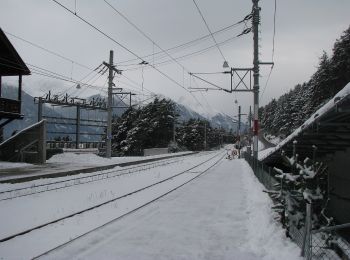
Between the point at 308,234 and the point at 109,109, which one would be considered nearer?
the point at 308,234

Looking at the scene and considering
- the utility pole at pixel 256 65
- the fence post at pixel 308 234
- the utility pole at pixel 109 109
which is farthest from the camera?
the utility pole at pixel 109 109

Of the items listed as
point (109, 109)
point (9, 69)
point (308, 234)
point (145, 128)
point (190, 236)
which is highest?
point (9, 69)

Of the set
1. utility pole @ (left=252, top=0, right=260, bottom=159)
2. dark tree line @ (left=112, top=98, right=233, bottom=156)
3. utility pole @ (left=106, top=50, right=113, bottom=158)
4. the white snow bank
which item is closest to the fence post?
the white snow bank

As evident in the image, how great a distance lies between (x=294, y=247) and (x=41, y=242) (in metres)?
4.90

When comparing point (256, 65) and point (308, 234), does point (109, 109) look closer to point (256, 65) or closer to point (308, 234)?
point (256, 65)

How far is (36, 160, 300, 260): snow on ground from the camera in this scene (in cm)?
832

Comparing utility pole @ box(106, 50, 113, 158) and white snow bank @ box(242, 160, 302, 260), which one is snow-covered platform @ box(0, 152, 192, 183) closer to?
utility pole @ box(106, 50, 113, 158)

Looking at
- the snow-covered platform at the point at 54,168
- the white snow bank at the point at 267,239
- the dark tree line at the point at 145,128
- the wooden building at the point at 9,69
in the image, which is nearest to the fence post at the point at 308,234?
the white snow bank at the point at 267,239

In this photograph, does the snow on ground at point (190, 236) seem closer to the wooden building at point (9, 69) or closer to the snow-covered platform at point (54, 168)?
the snow-covered platform at point (54, 168)

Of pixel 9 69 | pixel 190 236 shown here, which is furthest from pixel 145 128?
pixel 190 236

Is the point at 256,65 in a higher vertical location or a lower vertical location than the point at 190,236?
higher

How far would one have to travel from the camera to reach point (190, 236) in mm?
9953

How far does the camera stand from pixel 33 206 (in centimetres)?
1431

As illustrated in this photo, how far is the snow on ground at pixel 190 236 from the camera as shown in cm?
832
